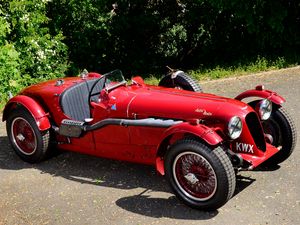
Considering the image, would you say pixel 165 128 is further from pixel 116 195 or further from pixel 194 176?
pixel 116 195

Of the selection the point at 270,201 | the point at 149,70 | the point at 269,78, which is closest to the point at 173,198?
the point at 270,201

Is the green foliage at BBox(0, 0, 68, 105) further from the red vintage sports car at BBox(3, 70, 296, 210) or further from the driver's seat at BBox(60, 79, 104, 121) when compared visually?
the driver's seat at BBox(60, 79, 104, 121)

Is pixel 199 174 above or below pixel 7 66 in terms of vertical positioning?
below

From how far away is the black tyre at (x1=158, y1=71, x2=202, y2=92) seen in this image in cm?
776

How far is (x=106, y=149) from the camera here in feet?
22.9

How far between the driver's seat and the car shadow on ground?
0.74 m

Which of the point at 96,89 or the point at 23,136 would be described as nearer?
the point at 96,89

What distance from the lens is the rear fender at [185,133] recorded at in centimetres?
563

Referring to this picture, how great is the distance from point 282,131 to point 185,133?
4.69 ft

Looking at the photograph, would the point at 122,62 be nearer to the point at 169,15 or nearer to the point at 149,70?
the point at 149,70

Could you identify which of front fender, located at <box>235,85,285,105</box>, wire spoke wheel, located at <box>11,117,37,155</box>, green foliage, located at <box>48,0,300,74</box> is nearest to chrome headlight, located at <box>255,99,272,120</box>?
front fender, located at <box>235,85,285,105</box>

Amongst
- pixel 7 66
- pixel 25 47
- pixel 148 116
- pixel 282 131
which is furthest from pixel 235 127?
pixel 25 47

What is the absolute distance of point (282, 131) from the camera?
21.7ft

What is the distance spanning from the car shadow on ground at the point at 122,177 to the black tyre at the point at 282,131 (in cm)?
59
